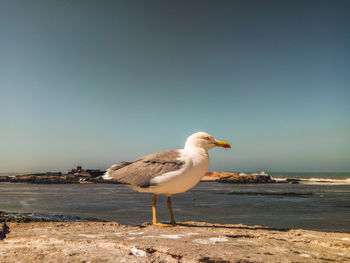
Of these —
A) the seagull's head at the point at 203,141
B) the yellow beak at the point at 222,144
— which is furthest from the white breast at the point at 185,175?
the yellow beak at the point at 222,144

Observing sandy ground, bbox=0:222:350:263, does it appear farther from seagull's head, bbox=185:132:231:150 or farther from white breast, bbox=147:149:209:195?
seagull's head, bbox=185:132:231:150

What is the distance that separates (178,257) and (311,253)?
1948mm

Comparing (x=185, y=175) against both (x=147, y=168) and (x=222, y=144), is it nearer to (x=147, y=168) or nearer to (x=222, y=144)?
(x=147, y=168)

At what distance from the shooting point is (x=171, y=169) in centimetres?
536

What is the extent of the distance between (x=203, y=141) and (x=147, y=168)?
1387mm

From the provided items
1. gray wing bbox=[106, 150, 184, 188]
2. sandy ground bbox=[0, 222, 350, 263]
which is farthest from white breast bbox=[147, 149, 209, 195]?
sandy ground bbox=[0, 222, 350, 263]


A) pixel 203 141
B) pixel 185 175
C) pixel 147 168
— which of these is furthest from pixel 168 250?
pixel 203 141

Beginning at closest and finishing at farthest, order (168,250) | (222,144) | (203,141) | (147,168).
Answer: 1. (168,250)
2. (147,168)
3. (203,141)
4. (222,144)

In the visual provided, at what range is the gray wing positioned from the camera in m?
5.43

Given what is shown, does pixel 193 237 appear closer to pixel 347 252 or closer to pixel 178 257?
pixel 178 257

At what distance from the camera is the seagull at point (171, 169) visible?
5.32 metres

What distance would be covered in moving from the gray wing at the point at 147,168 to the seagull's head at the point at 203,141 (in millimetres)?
394

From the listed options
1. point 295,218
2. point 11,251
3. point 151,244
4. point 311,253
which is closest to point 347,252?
point 311,253

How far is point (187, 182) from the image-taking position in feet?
17.6
